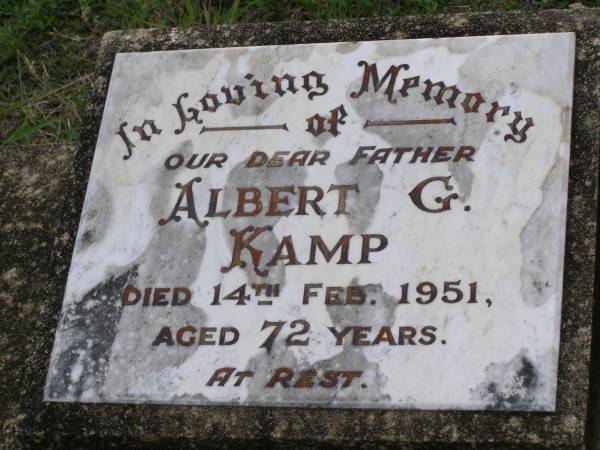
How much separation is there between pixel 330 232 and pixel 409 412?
17.7 inches

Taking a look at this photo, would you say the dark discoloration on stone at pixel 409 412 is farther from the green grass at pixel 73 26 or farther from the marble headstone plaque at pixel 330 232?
the green grass at pixel 73 26

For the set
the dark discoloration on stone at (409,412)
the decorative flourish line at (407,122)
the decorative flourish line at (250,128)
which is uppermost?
the decorative flourish line at (407,122)

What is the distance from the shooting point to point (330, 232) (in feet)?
9.12

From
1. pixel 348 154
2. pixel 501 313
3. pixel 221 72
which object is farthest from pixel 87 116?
pixel 501 313

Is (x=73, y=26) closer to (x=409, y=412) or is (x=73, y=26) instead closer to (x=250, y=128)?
(x=250, y=128)

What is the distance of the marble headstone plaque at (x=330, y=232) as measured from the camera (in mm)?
2602

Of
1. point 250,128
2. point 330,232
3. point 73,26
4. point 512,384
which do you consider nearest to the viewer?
point 512,384

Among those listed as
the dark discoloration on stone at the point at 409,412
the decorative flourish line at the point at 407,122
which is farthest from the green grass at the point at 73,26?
the decorative flourish line at the point at 407,122

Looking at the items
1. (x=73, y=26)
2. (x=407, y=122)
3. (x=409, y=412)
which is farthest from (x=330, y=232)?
(x=73, y=26)

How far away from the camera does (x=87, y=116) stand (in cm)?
316

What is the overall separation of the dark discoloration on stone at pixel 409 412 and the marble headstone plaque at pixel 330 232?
37 mm

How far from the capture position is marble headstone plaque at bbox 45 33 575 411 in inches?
102

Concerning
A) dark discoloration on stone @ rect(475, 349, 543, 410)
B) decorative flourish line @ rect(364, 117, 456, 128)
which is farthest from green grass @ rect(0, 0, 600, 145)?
dark discoloration on stone @ rect(475, 349, 543, 410)

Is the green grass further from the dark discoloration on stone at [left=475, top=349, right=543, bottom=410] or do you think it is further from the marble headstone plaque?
the dark discoloration on stone at [left=475, top=349, right=543, bottom=410]
